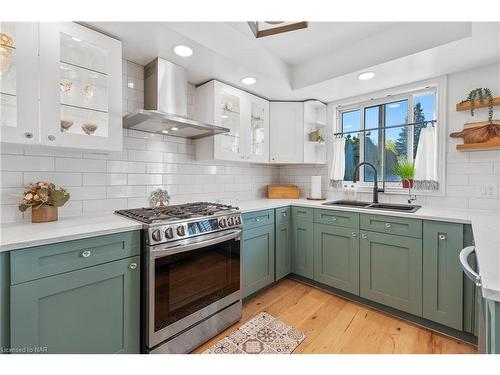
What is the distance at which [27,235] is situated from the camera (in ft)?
3.89

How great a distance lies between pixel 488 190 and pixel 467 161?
30 centimetres

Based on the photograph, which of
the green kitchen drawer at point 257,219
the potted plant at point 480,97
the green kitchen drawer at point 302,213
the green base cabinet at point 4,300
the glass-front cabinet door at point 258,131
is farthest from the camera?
the glass-front cabinet door at point 258,131

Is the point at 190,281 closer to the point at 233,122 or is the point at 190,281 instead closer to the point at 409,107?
the point at 233,122

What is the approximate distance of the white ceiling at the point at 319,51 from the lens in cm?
168

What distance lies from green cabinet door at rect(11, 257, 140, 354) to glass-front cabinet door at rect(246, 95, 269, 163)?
68.5 inches

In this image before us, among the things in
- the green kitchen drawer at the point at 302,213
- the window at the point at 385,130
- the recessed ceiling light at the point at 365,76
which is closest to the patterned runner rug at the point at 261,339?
the green kitchen drawer at the point at 302,213

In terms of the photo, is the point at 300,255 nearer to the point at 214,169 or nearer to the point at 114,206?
the point at 214,169

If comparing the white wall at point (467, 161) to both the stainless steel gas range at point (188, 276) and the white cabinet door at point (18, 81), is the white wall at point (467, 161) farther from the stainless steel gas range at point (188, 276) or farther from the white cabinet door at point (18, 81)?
the white cabinet door at point (18, 81)

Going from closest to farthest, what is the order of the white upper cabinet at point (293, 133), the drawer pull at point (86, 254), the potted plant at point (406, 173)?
the drawer pull at point (86, 254), the potted plant at point (406, 173), the white upper cabinet at point (293, 133)

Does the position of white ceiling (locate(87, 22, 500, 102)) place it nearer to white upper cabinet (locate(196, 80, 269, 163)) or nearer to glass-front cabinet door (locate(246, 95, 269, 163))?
white upper cabinet (locate(196, 80, 269, 163))

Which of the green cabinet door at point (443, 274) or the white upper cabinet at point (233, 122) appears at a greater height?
the white upper cabinet at point (233, 122)

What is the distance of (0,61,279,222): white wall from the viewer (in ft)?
5.09

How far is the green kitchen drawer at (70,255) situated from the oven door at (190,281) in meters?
→ 0.16
